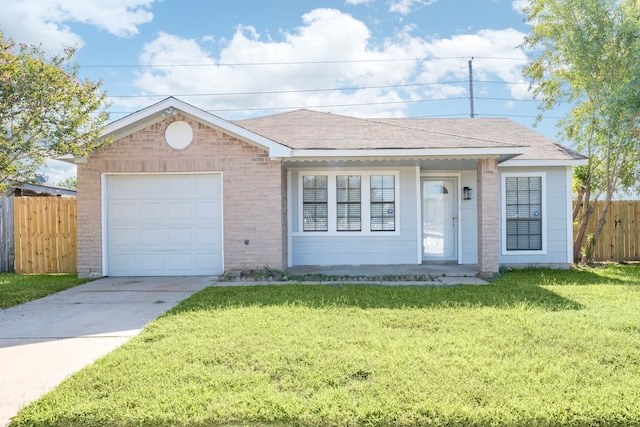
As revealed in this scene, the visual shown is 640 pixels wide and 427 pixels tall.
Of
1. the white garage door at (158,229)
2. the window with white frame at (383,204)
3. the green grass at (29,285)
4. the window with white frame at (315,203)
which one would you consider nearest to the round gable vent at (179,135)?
the white garage door at (158,229)

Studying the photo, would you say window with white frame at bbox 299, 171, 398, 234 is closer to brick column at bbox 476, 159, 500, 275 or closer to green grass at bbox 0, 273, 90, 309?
brick column at bbox 476, 159, 500, 275

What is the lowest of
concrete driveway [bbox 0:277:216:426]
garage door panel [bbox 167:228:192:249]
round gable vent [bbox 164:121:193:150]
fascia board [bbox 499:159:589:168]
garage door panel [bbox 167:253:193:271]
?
concrete driveway [bbox 0:277:216:426]

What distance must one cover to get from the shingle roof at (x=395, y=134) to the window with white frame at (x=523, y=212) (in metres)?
0.75

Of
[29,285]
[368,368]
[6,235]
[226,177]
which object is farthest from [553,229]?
[6,235]

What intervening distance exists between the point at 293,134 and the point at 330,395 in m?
8.10

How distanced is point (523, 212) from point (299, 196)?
5850 mm

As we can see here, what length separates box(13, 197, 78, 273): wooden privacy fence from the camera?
1115 cm

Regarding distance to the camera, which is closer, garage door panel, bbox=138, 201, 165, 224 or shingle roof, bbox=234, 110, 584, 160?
shingle roof, bbox=234, 110, 584, 160

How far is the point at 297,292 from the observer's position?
765 centimetres

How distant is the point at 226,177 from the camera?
9680 mm

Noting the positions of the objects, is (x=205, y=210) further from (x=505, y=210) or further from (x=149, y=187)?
(x=505, y=210)

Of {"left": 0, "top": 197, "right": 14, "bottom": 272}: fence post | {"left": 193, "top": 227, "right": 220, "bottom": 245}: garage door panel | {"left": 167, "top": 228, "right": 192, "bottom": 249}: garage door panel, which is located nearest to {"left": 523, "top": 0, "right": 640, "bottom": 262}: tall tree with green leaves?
{"left": 193, "top": 227, "right": 220, "bottom": 245}: garage door panel

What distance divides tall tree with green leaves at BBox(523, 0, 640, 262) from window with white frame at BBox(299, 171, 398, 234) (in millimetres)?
5497

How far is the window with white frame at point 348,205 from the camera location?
11281 mm
